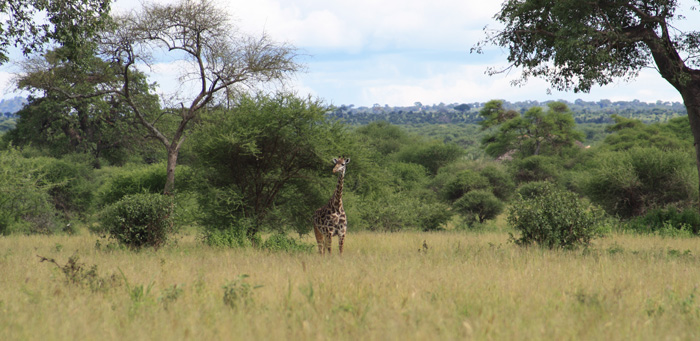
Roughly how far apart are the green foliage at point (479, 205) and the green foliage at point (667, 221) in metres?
10.0

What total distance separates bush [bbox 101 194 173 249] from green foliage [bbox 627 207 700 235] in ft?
63.5

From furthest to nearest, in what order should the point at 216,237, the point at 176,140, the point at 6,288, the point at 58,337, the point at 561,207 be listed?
1. the point at 176,140
2. the point at 216,237
3. the point at 561,207
4. the point at 6,288
5. the point at 58,337

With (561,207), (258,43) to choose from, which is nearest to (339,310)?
(561,207)

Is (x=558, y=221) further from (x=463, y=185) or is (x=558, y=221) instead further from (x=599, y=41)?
(x=463, y=185)

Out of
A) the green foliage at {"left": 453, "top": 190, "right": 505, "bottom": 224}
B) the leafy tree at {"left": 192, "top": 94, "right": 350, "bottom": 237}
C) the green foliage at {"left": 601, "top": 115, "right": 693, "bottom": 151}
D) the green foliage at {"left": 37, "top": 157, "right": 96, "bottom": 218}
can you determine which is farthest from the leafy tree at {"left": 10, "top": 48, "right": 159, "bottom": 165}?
the green foliage at {"left": 601, "top": 115, "right": 693, "bottom": 151}

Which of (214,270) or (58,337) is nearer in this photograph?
(58,337)

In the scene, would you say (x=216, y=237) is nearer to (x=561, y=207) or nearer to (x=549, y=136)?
(x=561, y=207)

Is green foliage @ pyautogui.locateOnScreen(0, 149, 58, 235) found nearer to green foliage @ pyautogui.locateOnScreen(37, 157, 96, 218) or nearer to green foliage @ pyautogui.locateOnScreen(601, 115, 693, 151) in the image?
green foliage @ pyautogui.locateOnScreen(37, 157, 96, 218)

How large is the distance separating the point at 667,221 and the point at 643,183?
158 inches

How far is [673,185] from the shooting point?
26469mm

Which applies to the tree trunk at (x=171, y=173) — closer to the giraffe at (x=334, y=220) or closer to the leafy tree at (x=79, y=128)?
the giraffe at (x=334, y=220)

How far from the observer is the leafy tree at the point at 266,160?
14531mm

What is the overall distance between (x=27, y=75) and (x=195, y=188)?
560 inches

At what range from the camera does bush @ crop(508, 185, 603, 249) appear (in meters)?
13.2
